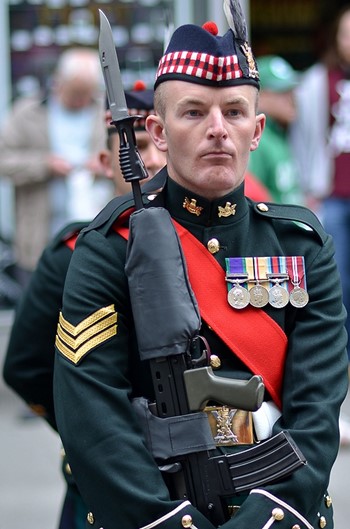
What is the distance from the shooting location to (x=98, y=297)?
9.46 feet

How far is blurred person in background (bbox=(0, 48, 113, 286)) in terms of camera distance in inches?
301

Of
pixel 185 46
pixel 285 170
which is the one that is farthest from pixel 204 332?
pixel 285 170

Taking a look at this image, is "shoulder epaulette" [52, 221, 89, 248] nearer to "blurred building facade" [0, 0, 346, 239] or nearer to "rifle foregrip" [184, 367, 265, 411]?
"rifle foregrip" [184, 367, 265, 411]

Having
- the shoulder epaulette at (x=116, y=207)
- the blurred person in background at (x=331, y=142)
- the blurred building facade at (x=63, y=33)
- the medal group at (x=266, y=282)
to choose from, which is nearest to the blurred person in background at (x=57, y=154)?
the blurred building facade at (x=63, y=33)

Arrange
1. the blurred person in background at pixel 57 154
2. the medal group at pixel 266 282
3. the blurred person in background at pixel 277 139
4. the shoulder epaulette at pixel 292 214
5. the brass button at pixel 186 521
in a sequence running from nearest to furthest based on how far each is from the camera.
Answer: the brass button at pixel 186 521
the medal group at pixel 266 282
the shoulder epaulette at pixel 292 214
the blurred person in background at pixel 277 139
the blurred person in background at pixel 57 154

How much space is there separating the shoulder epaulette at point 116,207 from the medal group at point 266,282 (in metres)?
0.28

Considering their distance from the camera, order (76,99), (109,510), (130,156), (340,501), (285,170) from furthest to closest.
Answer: (76,99) < (285,170) < (340,501) < (130,156) < (109,510)

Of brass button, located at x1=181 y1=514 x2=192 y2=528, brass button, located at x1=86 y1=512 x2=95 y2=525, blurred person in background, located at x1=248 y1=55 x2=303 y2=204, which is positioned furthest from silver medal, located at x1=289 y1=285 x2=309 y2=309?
blurred person in background, located at x1=248 y1=55 x2=303 y2=204

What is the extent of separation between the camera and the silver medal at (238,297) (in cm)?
294

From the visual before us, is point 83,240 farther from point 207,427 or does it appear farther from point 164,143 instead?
point 207,427

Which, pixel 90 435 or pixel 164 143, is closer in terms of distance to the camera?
pixel 90 435

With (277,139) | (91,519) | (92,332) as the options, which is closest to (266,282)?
(92,332)

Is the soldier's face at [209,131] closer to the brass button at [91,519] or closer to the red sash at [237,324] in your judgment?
the red sash at [237,324]

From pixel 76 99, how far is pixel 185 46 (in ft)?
15.8
